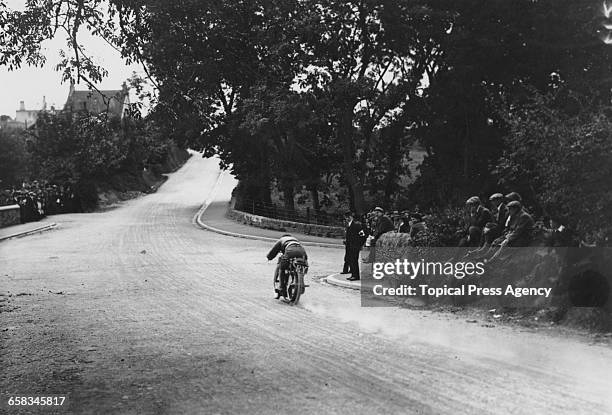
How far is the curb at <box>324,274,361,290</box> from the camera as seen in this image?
15.3 m

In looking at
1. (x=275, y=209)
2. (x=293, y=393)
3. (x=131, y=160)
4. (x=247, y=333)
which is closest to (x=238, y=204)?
(x=275, y=209)

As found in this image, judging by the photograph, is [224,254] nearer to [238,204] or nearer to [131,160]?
[238,204]

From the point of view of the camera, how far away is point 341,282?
1579cm

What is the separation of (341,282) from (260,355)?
7.36 meters

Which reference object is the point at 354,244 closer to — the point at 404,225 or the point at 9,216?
the point at 404,225

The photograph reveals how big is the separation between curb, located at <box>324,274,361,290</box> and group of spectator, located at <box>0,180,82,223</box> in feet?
86.7

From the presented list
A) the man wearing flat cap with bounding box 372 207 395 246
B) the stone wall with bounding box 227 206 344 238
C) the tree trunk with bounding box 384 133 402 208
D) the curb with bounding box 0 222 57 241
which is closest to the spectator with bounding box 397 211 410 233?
the man wearing flat cap with bounding box 372 207 395 246

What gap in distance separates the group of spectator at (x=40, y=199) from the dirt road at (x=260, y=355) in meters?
23.5

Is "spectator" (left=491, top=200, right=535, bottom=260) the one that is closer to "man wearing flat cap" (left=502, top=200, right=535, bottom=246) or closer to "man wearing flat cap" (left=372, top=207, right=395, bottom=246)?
"man wearing flat cap" (left=502, top=200, right=535, bottom=246)

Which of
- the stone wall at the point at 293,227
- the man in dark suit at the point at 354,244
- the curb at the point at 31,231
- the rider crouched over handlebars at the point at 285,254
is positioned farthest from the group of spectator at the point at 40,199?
the rider crouched over handlebars at the point at 285,254

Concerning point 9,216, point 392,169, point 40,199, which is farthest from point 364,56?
point 40,199

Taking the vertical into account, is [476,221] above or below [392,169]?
below

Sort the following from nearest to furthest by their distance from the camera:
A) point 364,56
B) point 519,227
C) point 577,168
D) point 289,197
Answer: point 577,168
point 519,227
point 364,56
point 289,197

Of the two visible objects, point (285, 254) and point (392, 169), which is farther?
point (392, 169)
